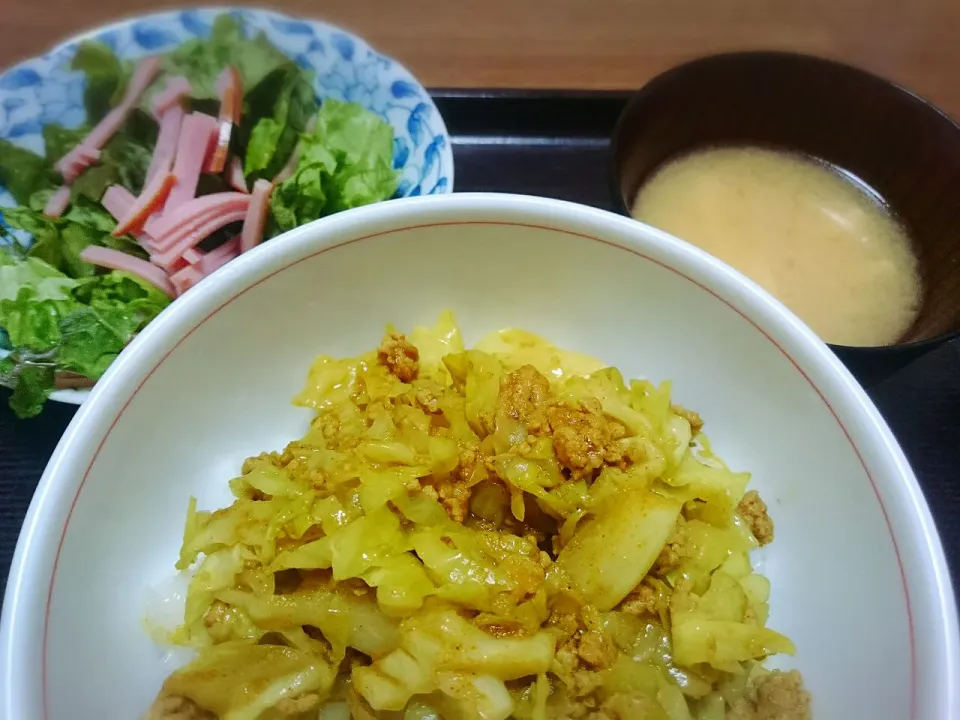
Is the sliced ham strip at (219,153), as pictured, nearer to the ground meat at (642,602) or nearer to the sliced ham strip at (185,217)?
the sliced ham strip at (185,217)

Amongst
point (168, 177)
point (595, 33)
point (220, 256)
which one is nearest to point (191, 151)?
point (168, 177)

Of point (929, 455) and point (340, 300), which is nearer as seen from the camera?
point (340, 300)

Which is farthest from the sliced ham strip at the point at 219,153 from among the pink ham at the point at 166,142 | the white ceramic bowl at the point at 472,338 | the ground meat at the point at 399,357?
the ground meat at the point at 399,357

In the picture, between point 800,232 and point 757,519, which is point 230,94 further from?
point 757,519

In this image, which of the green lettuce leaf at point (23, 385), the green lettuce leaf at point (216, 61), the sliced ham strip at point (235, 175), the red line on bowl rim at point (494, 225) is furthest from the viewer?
the green lettuce leaf at point (216, 61)

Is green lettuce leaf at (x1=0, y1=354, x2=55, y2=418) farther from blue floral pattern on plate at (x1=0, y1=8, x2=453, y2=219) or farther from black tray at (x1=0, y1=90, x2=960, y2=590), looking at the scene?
blue floral pattern on plate at (x1=0, y1=8, x2=453, y2=219)

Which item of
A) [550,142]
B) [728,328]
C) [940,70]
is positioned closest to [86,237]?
[550,142]

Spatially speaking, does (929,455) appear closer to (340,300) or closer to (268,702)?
(340,300)
